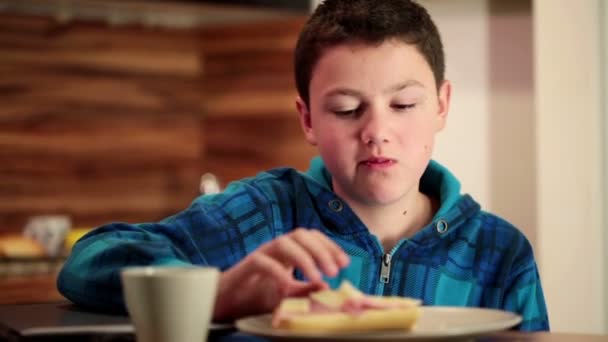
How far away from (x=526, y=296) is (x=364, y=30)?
417 millimetres

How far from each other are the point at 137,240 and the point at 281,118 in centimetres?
198

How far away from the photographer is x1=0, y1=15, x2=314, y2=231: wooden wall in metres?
3.15

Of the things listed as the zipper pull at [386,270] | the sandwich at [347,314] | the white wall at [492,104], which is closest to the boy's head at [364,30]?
the zipper pull at [386,270]

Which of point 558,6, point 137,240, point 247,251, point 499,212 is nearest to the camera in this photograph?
point 137,240

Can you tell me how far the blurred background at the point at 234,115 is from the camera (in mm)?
2439

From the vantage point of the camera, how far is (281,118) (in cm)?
318

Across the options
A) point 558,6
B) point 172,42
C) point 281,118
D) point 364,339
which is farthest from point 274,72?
point 364,339

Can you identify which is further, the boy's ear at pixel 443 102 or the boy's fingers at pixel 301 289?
the boy's ear at pixel 443 102

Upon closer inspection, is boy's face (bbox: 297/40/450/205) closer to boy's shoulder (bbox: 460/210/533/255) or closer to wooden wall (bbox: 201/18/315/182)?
boy's shoulder (bbox: 460/210/533/255)

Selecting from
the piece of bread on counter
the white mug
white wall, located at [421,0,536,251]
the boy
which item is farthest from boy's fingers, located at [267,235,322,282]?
the piece of bread on counter

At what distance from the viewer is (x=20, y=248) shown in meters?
2.83

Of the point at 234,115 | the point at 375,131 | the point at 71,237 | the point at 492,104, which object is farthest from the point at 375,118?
the point at 234,115

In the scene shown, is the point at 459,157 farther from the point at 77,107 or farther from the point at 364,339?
the point at 364,339

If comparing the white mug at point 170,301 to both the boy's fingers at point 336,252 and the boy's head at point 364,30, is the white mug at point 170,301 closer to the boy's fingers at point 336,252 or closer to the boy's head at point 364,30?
the boy's fingers at point 336,252
